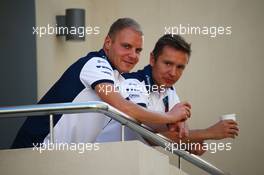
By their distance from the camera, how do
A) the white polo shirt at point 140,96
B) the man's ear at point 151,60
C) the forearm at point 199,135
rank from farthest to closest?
the man's ear at point 151,60
the forearm at point 199,135
the white polo shirt at point 140,96

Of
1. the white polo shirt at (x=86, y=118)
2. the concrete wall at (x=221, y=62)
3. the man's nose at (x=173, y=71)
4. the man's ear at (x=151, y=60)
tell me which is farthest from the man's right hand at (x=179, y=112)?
the concrete wall at (x=221, y=62)

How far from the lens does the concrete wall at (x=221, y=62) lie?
7.77 meters

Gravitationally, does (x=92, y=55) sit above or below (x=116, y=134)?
above

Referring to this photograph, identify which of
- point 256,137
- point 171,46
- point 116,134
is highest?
point 171,46

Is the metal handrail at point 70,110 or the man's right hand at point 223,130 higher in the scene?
the metal handrail at point 70,110

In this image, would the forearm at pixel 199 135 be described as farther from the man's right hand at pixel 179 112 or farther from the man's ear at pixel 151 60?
the man's ear at pixel 151 60

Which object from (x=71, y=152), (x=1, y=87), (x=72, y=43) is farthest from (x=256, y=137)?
(x=71, y=152)

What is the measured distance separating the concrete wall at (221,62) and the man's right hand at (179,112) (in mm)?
1871

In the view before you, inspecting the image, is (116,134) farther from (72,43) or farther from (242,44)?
(242,44)

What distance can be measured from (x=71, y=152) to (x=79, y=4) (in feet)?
7.68

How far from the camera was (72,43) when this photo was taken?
7.46 metres

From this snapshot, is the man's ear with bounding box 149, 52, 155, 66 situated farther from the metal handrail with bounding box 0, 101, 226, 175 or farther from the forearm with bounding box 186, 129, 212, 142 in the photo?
the metal handrail with bounding box 0, 101, 226, 175

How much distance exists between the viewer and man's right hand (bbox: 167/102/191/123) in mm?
5758

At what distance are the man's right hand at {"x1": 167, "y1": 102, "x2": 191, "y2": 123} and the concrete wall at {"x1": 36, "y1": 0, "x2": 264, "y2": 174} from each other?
73.7 inches
